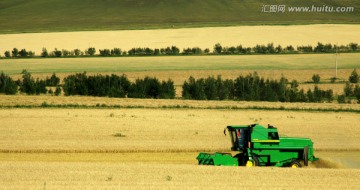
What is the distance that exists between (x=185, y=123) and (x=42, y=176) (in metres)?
16.3

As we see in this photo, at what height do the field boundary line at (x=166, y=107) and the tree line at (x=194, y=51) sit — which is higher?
the tree line at (x=194, y=51)

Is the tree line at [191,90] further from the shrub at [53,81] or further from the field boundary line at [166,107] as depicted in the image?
the field boundary line at [166,107]

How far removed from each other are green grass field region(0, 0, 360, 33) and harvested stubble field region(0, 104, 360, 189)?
3313 inches

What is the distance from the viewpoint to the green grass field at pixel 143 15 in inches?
5231

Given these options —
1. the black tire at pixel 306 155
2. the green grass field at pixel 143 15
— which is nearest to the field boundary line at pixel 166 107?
the black tire at pixel 306 155

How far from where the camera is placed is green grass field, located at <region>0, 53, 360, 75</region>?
75.1 m

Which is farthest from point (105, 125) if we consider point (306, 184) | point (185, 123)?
point (306, 184)

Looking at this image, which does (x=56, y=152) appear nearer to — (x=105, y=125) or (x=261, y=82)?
(x=105, y=125)

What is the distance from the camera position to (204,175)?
24031 millimetres

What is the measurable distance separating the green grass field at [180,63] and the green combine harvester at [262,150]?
153ft

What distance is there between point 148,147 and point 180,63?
49.1m

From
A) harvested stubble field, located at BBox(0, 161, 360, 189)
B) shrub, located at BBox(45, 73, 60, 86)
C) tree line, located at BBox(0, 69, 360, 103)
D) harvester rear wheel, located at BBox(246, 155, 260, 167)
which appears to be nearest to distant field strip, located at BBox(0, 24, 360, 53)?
shrub, located at BBox(45, 73, 60, 86)

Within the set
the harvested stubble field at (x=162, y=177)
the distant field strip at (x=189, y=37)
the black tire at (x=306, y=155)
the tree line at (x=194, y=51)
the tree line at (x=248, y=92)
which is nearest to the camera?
the harvested stubble field at (x=162, y=177)

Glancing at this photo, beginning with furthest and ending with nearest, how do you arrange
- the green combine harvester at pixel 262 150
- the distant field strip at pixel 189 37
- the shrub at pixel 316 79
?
the distant field strip at pixel 189 37 → the shrub at pixel 316 79 → the green combine harvester at pixel 262 150
